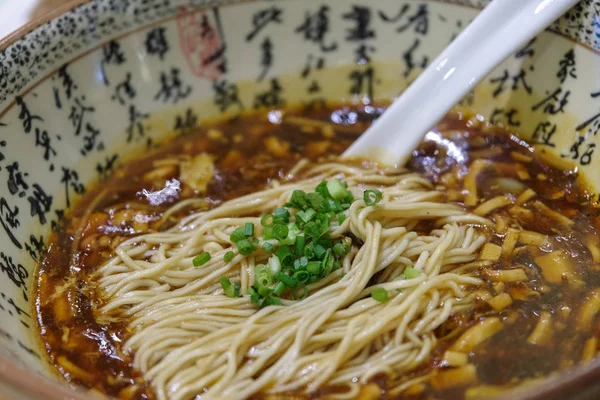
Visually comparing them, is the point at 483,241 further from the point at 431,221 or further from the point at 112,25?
the point at 112,25

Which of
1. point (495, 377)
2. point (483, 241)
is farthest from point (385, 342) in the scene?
point (483, 241)

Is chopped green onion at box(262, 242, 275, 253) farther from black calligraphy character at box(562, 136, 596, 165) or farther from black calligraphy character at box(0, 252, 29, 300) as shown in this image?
black calligraphy character at box(562, 136, 596, 165)

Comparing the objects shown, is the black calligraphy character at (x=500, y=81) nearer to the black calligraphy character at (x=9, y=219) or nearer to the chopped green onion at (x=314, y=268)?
the chopped green onion at (x=314, y=268)

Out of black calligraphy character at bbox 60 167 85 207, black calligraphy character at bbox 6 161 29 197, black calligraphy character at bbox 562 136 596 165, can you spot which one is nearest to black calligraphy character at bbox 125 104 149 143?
black calligraphy character at bbox 60 167 85 207

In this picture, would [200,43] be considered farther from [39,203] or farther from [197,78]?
[39,203]

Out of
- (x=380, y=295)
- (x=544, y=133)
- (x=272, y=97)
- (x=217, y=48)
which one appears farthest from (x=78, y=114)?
(x=544, y=133)

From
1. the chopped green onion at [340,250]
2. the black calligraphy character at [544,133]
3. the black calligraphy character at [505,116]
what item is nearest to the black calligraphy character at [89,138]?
the chopped green onion at [340,250]
